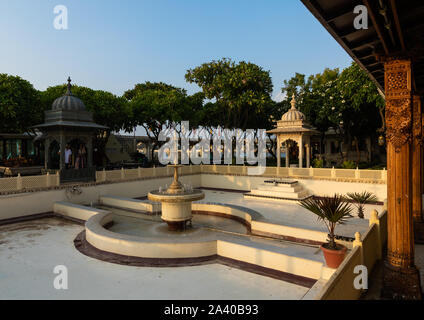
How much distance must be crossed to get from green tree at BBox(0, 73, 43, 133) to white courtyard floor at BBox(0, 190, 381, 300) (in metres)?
15.4

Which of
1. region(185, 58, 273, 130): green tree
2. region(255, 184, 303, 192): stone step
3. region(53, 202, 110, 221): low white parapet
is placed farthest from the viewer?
region(185, 58, 273, 130): green tree

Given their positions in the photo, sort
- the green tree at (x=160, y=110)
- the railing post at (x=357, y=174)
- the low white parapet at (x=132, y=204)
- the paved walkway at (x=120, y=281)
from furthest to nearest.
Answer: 1. the green tree at (x=160, y=110)
2. the railing post at (x=357, y=174)
3. the low white parapet at (x=132, y=204)
4. the paved walkway at (x=120, y=281)

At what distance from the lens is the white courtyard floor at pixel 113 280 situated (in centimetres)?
620

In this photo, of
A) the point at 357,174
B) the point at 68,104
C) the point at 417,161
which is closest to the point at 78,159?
the point at 68,104

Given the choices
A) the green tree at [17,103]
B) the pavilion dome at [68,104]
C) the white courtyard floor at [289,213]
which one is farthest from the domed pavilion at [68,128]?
the white courtyard floor at [289,213]

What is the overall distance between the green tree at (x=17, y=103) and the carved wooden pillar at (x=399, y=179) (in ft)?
77.1

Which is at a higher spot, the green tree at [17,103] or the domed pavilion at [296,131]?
the green tree at [17,103]

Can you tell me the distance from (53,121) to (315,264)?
17.4 m

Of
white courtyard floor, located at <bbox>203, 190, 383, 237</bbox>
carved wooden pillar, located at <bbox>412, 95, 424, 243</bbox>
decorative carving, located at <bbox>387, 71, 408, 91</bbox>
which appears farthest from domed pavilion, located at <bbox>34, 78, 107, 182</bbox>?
carved wooden pillar, located at <bbox>412, 95, 424, 243</bbox>

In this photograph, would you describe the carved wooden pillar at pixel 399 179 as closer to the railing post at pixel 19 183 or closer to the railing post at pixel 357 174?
the railing post at pixel 357 174

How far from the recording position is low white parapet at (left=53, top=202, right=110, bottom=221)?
12.7 metres

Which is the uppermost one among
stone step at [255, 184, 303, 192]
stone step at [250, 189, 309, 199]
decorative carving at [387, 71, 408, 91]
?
decorative carving at [387, 71, 408, 91]

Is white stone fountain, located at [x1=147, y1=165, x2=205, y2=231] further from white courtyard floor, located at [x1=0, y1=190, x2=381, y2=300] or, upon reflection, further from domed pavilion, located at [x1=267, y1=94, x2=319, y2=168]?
domed pavilion, located at [x1=267, y1=94, x2=319, y2=168]
